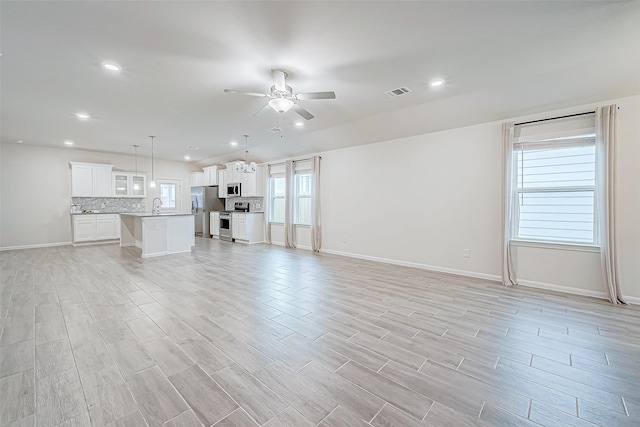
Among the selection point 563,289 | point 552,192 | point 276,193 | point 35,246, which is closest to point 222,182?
point 276,193

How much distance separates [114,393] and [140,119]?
4.81 m

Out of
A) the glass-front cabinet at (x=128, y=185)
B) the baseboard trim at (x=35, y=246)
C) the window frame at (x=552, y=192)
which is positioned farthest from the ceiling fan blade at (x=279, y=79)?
the baseboard trim at (x=35, y=246)

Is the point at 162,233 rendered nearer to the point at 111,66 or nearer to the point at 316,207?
the point at 316,207

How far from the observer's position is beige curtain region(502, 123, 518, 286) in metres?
4.00

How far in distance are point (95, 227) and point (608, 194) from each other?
1120cm

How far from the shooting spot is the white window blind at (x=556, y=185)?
143 inches

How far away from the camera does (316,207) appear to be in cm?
677

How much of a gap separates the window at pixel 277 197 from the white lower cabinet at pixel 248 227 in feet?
1.48

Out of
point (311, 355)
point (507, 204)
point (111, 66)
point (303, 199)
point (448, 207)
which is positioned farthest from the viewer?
point (303, 199)

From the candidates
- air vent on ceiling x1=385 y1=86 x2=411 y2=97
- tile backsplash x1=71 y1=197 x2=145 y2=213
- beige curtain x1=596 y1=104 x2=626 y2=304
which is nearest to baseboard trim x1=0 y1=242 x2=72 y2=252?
tile backsplash x1=71 y1=197 x2=145 y2=213

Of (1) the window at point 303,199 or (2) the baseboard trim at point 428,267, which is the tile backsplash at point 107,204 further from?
(2) the baseboard trim at point 428,267

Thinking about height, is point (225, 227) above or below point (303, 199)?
below

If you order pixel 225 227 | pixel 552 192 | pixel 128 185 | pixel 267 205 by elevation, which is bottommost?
pixel 225 227

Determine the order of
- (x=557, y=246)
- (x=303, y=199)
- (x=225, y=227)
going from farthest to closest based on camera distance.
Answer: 1. (x=225, y=227)
2. (x=303, y=199)
3. (x=557, y=246)
